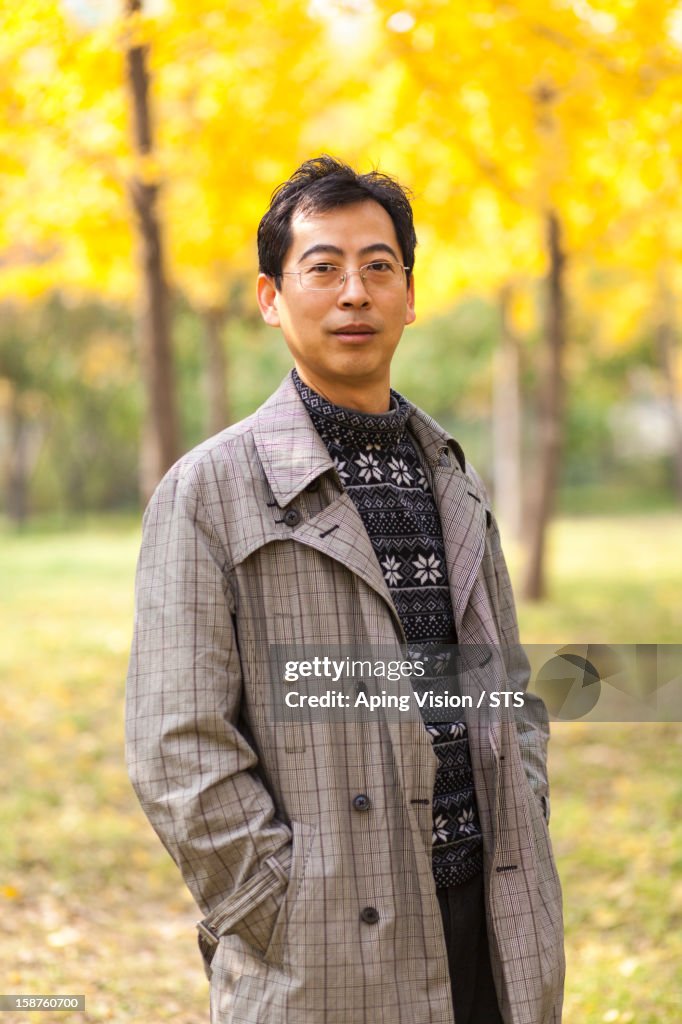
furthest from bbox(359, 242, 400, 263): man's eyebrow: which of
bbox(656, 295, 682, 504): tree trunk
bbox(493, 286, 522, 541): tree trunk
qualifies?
bbox(656, 295, 682, 504): tree trunk

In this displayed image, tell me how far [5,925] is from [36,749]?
7.12 feet

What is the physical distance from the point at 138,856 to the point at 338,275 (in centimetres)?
368

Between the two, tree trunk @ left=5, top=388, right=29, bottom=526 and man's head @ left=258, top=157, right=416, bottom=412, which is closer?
man's head @ left=258, top=157, right=416, bottom=412

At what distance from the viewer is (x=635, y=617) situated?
9.52 metres

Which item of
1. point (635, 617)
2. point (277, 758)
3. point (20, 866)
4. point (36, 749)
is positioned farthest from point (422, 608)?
point (635, 617)

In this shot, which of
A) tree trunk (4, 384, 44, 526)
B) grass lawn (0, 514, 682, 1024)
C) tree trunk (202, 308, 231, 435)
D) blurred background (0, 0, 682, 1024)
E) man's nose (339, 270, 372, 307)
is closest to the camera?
man's nose (339, 270, 372, 307)

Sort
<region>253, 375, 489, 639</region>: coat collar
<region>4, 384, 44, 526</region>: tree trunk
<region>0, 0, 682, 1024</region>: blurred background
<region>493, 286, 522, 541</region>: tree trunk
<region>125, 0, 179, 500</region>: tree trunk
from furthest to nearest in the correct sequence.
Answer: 1. <region>4, 384, 44, 526</region>: tree trunk
2. <region>493, 286, 522, 541</region>: tree trunk
3. <region>125, 0, 179, 500</region>: tree trunk
4. <region>0, 0, 682, 1024</region>: blurred background
5. <region>253, 375, 489, 639</region>: coat collar

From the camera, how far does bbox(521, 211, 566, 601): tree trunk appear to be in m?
9.26

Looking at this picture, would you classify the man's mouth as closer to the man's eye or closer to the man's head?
the man's head

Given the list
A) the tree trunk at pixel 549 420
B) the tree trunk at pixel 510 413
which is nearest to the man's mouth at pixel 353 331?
the tree trunk at pixel 549 420

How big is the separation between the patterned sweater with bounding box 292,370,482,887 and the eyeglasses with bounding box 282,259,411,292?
19 centimetres

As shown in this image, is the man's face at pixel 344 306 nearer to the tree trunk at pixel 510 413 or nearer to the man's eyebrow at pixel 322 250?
the man's eyebrow at pixel 322 250

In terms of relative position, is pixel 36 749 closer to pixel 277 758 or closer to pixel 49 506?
pixel 277 758

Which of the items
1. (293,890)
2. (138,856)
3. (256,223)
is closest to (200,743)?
(293,890)
